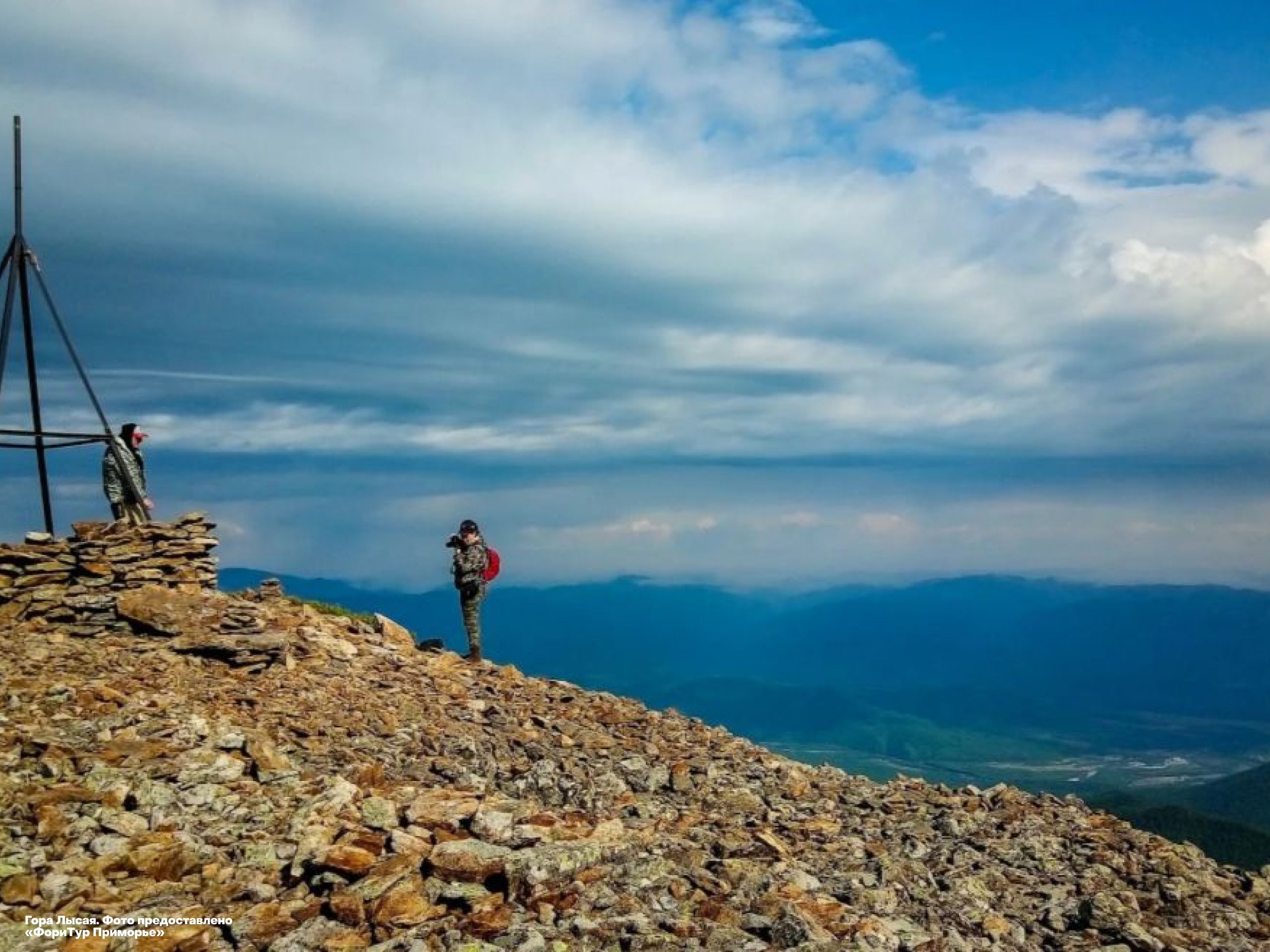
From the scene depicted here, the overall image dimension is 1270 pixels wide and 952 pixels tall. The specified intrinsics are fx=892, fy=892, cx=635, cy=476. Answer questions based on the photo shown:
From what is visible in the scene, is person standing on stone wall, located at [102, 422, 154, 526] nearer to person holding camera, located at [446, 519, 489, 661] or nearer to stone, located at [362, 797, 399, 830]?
person holding camera, located at [446, 519, 489, 661]

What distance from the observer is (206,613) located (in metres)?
22.2

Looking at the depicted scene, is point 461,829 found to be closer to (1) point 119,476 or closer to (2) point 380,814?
(2) point 380,814

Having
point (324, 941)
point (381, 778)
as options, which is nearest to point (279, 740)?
point (381, 778)

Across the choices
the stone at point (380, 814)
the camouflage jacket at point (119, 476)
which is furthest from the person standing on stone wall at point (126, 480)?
the stone at point (380, 814)

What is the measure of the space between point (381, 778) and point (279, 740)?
273 centimetres

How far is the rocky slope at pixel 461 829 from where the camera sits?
12656 mm

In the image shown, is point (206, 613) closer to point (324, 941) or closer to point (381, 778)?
point (381, 778)

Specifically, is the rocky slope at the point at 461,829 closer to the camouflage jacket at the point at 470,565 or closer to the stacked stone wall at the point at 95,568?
the stacked stone wall at the point at 95,568

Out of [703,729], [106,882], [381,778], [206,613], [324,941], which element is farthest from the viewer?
[703,729]

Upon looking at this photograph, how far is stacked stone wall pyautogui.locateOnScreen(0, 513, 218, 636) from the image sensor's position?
21.3m

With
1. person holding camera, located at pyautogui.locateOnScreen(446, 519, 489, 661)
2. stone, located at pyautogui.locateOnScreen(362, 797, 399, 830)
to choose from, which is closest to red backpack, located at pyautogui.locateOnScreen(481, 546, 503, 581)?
person holding camera, located at pyautogui.locateOnScreen(446, 519, 489, 661)

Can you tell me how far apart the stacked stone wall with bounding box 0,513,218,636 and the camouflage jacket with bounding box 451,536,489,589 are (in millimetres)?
6786

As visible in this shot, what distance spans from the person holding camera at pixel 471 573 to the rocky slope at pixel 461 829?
9.98ft

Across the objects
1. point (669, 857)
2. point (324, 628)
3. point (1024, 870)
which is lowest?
point (1024, 870)
